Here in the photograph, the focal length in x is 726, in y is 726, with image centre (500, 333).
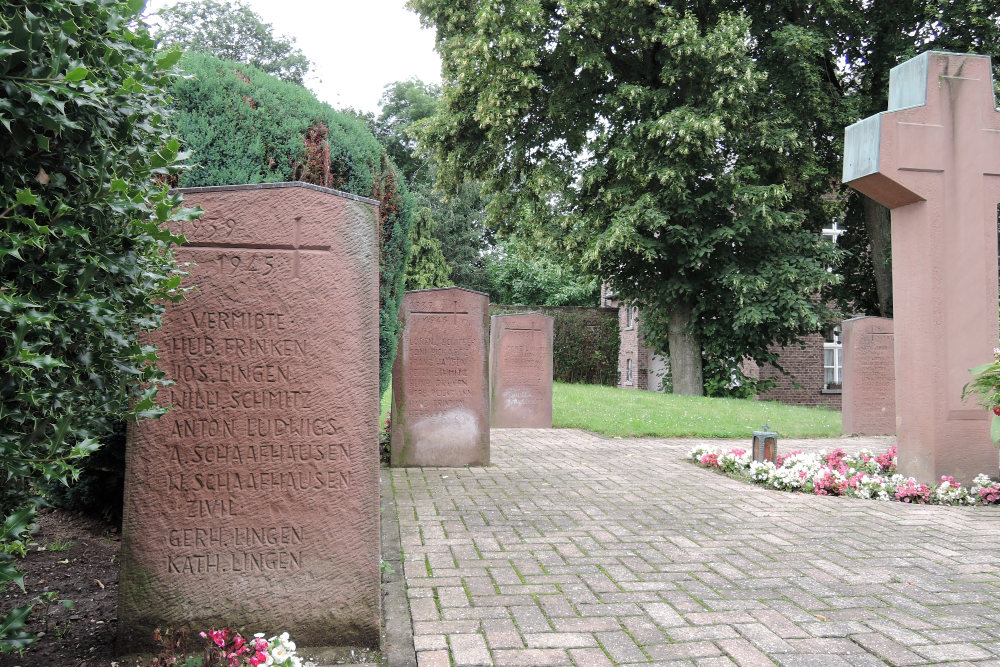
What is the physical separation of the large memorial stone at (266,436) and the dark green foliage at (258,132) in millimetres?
1260

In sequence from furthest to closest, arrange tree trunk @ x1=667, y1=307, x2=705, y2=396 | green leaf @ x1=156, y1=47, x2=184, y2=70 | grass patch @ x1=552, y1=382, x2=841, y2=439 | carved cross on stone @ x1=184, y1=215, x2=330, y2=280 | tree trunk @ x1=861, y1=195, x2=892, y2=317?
tree trunk @ x1=667, y1=307, x2=705, y2=396
tree trunk @ x1=861, y1=195, x2=892, y2=317
grass patch @ x1=552, y1=382, x2=841, y2=439
carved cross on stone @ x1=184, y1=215, x2=330, y2=280
green leaf @ x1=156, y1=47, x2=184, y2=70

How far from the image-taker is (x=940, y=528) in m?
5.38

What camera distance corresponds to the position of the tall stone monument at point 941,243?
656 cm

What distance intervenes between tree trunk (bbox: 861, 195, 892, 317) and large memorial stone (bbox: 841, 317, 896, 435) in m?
8.21

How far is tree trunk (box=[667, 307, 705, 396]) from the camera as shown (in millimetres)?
19016

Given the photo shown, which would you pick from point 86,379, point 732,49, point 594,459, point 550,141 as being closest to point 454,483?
point 594,459

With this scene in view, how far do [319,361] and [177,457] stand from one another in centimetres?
71

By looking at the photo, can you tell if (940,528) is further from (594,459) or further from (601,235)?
(601,235)

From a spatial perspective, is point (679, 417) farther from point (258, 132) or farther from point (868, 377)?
point (258, 132)

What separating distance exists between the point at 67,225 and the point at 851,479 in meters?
6.65

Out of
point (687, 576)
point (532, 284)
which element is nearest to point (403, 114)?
point (532, 284)

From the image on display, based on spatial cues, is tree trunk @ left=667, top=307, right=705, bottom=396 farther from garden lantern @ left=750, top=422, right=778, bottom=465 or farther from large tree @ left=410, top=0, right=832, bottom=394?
garden lantern @ left=750, top=422, right=778, bottom=465

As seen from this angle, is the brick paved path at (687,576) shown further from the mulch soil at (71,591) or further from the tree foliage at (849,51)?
the tree foliage at (849,51)

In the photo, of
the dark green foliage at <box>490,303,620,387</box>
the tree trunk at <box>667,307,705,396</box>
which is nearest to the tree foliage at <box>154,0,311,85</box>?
the dark green foliage at <box>490,303,620,387</box>
